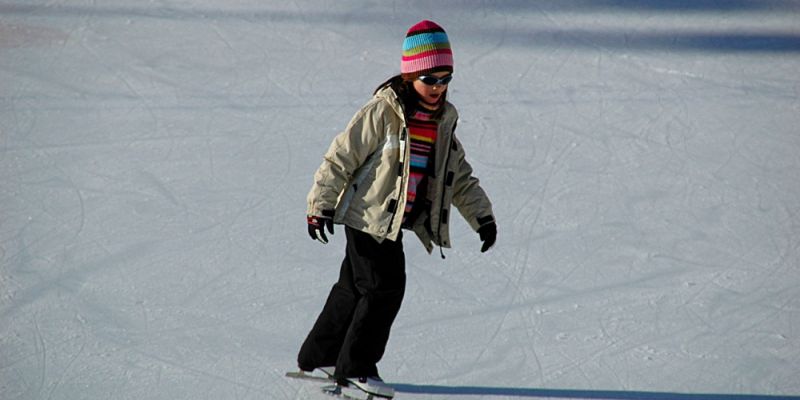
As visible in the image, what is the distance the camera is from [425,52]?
137 inches

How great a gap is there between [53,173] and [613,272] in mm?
2716

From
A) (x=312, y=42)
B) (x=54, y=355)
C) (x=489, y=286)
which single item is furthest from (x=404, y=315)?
(x=312, y=42)

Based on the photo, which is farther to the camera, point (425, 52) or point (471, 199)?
point (471, 199)

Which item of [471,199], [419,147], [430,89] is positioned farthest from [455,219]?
[430,89]

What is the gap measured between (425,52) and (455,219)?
73.3 inches

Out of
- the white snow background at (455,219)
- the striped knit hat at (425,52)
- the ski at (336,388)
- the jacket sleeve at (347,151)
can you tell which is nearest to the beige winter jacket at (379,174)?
the jacket sleeve at (347,151)

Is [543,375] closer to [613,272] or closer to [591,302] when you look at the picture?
[591,302]

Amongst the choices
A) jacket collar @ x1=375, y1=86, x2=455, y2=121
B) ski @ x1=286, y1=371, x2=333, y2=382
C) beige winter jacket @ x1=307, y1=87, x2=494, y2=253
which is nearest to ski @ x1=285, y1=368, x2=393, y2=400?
ski @ x1=286, y1=371, x2=333, y2=382

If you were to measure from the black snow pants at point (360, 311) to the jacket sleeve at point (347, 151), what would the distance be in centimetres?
22

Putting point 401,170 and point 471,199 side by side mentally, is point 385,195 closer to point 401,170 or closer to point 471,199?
point 401,170

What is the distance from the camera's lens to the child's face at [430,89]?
350cm

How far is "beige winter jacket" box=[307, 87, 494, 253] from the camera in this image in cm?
349

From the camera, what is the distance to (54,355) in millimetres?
3947

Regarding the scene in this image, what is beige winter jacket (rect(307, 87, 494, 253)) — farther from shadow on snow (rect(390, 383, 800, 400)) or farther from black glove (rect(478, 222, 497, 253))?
Answer: shadow on snow (rect(390, 383, 800, 400))
